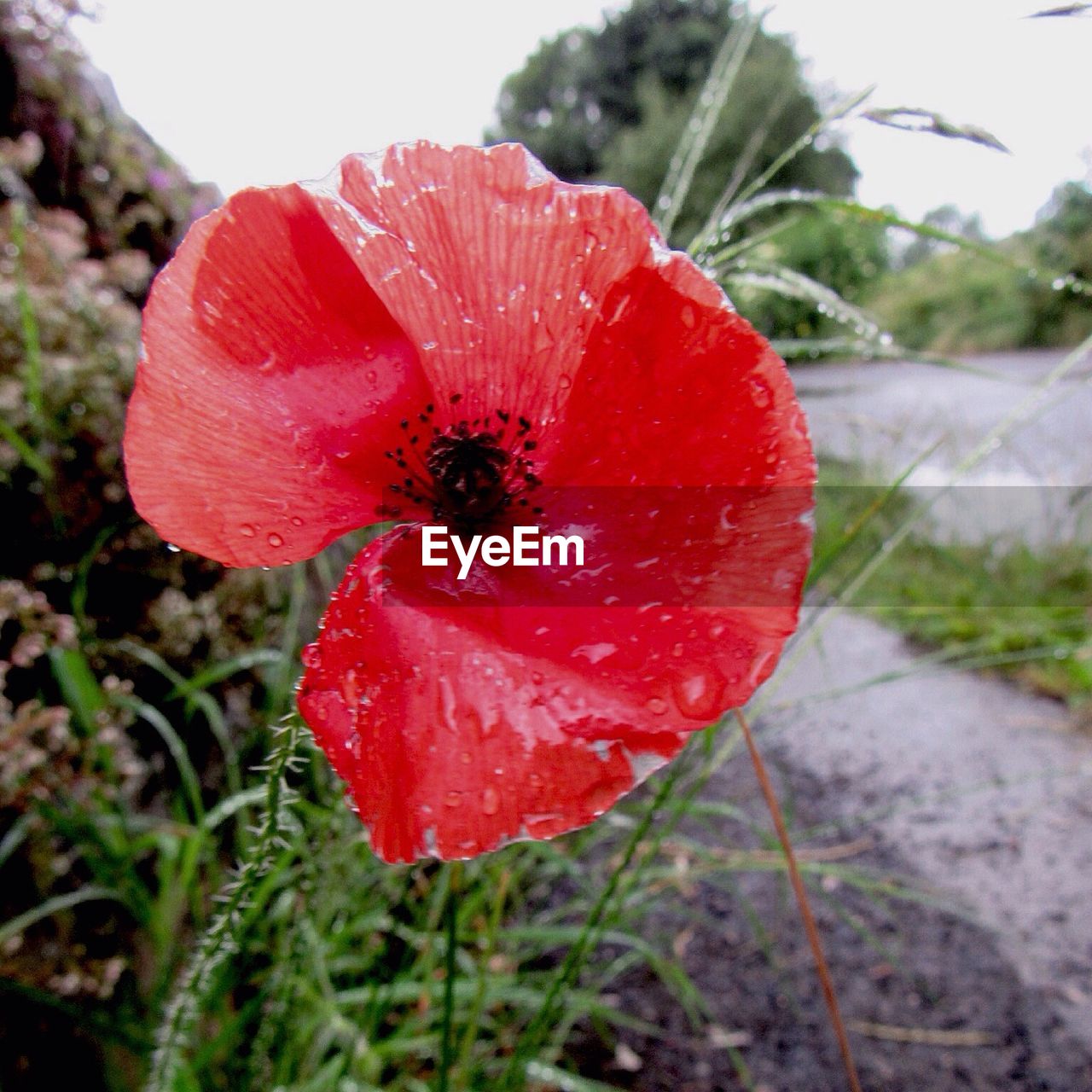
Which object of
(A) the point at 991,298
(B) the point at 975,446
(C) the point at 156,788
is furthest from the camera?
(A) the point at 991,298

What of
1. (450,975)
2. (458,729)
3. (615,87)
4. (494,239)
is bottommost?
(450,975)

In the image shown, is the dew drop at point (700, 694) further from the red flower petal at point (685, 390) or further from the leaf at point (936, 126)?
the leaf at point (936, 126)

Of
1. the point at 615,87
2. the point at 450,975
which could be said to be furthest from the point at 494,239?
the point at 615,87

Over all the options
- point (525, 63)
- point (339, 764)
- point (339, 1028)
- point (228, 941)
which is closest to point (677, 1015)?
point (339, 1028)

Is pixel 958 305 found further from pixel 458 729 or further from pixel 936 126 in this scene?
pixel 458 729

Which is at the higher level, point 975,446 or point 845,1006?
point 975,446

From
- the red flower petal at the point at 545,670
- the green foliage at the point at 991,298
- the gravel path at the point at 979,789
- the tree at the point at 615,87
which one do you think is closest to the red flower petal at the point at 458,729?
the red flower petal at the point at 545,670

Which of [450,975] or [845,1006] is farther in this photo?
[845,1006]
